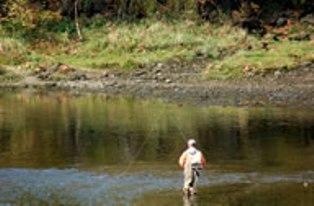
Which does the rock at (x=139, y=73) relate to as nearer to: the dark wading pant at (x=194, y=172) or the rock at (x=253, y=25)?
the rock at (x=253, y=25)

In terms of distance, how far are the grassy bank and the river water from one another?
318 inches

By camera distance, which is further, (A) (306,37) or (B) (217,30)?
(B) (217,30)

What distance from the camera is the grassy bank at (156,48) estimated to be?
5809cm

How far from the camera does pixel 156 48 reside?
64.7m

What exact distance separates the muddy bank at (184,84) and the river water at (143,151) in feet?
6.68

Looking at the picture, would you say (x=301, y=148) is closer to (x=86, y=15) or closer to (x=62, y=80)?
(x=62, y=80)

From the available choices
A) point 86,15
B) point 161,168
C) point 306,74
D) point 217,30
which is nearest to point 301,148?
point 161,168

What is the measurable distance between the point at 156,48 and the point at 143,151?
2712cm

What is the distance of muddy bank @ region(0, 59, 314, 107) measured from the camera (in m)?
51.8

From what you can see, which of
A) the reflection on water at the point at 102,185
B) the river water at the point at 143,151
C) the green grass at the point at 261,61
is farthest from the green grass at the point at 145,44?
the reflection on water at the point at 102,185

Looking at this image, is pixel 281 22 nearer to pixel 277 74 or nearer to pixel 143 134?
pixel 277 74

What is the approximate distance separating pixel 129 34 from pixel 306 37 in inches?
520

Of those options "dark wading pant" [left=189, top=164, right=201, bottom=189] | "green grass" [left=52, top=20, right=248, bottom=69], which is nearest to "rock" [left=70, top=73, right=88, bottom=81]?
"green grass" [left=52, top=20, right=248, bottom=69]

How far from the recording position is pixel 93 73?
6134cm
